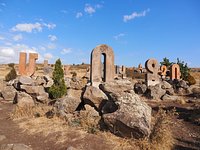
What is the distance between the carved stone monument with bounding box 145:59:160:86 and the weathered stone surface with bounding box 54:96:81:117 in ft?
36.6

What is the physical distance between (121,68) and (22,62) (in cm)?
2069

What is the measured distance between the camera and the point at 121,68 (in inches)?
1442

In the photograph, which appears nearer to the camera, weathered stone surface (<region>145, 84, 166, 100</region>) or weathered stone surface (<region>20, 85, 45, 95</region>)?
weathered stone surface (<region>20, 85, 45, 95</region>)

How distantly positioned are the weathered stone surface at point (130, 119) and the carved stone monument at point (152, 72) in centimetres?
1217

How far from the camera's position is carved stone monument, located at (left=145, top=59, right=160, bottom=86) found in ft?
59.9

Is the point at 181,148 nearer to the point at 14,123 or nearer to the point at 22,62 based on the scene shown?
the point at 14,123

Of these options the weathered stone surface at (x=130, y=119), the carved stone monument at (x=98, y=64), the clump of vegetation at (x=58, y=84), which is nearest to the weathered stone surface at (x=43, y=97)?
the clump of vegetation at (x=58, y=84)

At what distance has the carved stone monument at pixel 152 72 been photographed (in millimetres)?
18266

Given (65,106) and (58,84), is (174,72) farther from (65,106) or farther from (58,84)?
(65,106)

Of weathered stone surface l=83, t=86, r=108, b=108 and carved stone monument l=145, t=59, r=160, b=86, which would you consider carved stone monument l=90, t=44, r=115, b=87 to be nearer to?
weathered stone surface l=83, t=86, r=108, b=108

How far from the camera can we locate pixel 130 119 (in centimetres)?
573

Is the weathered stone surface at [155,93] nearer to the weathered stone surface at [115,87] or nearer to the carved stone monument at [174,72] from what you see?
the weathered stone surface at [115,87]

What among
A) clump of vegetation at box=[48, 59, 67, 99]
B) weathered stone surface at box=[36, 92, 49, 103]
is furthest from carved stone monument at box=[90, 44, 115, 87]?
weathered stone surface at box=[36, 92, 49, 103]

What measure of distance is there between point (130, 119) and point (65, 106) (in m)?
3.03
